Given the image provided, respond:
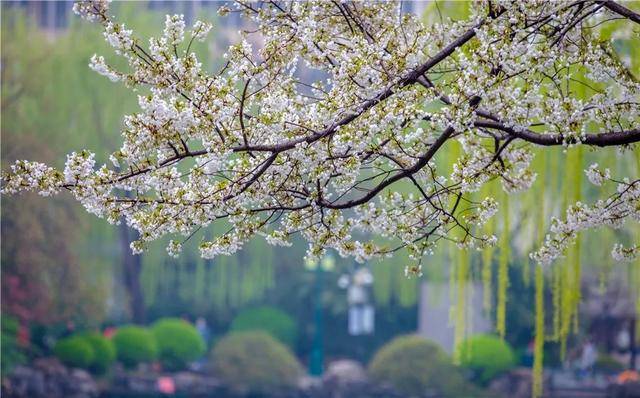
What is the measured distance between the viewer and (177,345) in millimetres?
17500

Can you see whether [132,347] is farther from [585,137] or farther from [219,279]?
[585,137]

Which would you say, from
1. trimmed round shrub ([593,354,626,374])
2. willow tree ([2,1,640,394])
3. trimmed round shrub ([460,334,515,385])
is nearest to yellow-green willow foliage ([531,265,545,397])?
willow tree ([2,1,640,394])

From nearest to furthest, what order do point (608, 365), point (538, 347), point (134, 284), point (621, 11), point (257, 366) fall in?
point (621, 11) < point (538, 347) < point (608, 365) < point (257, 366) < point (134, 284)

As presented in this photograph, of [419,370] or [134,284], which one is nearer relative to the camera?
[419,370]

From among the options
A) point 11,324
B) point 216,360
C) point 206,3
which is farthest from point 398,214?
point 206,3

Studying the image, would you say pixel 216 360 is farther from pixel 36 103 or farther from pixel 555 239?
pixel 555 239

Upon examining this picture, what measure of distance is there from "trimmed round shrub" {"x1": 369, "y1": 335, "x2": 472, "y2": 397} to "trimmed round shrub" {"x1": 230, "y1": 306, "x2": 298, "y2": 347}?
3217 millimetres

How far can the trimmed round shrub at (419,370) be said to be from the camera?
15914 mm

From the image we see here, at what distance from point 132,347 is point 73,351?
4.95 ft

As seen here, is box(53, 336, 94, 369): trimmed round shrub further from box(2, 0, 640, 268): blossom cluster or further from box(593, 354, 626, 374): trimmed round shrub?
box(2, 0, 640, 268): blossom cluster

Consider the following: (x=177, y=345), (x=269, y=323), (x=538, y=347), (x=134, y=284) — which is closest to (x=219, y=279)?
(x=269, y=323)

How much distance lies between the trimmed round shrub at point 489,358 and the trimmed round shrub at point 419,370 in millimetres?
359

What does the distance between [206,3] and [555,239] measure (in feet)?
55.9

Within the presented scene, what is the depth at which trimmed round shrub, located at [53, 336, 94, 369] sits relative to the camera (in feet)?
50.7
